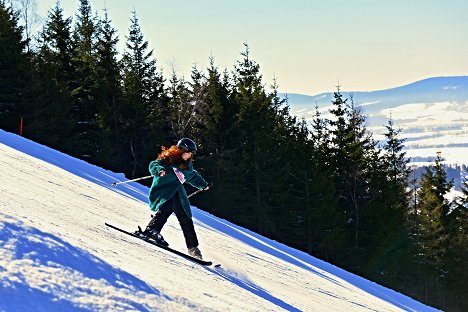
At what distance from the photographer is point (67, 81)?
3844 cm

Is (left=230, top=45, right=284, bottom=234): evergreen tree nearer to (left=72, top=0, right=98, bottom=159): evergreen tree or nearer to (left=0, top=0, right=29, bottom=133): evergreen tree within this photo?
(left=72, top=0, right=98, bottom=159): evergreen tree

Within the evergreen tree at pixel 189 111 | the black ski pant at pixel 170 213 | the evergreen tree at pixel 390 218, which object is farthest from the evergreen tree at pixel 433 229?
the black ski pant at pixel 170 213

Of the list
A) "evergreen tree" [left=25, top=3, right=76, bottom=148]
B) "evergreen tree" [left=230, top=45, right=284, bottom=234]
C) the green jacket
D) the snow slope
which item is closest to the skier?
the green jacket

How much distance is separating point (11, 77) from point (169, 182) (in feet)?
91.2

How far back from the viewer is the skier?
24.0 ft

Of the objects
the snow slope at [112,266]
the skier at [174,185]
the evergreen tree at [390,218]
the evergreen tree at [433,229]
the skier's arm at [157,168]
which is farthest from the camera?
the evergreen tree at [433,229]

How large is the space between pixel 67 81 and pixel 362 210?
2400 cm

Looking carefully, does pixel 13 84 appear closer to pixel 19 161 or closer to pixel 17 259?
pixel 19 161

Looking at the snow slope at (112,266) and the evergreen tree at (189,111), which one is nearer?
the snow slope at (112,266)

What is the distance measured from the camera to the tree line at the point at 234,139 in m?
36.6

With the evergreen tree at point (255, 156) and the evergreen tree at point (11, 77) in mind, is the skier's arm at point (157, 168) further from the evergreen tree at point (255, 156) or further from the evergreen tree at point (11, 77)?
A: the evergreen tree at point (255, 156)

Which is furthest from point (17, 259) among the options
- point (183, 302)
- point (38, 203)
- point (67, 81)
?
point (67, 81)

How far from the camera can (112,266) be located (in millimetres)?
4840

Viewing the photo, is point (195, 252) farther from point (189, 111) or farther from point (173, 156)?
point (189, 111)
